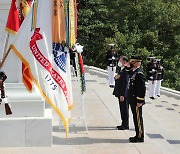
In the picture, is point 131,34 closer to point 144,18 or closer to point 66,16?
point 144,18

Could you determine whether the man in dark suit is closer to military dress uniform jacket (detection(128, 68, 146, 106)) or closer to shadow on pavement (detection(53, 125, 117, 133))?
shadow on pavement (detection(53, 125, 117, 133))

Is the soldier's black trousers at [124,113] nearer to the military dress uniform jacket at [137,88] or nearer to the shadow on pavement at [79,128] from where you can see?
the shadow on pavement at [79,128]

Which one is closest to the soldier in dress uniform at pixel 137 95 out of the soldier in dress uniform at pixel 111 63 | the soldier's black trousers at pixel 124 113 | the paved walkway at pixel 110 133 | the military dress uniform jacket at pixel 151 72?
the paved walkway at pixel 110 133

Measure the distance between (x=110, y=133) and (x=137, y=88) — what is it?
1.04 m

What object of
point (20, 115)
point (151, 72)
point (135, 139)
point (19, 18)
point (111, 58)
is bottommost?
point (135, 139)

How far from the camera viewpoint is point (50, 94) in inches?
276

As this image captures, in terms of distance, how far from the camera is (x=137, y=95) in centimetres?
793

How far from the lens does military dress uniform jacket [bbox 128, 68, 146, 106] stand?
7.87 metres

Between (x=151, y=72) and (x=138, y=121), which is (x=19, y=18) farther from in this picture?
(x=151, y=72)

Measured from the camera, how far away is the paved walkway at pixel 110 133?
286 inches

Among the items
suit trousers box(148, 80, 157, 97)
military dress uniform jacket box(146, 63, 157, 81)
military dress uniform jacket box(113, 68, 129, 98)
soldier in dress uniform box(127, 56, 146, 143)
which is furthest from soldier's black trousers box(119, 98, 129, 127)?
military dress uniform jacket box(146, 63, 157, 81)

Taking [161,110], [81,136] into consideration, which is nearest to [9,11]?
[81,136]

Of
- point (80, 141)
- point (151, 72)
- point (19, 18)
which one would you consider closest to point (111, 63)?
point (151, 72)

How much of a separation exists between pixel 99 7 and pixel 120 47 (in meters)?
4.48
